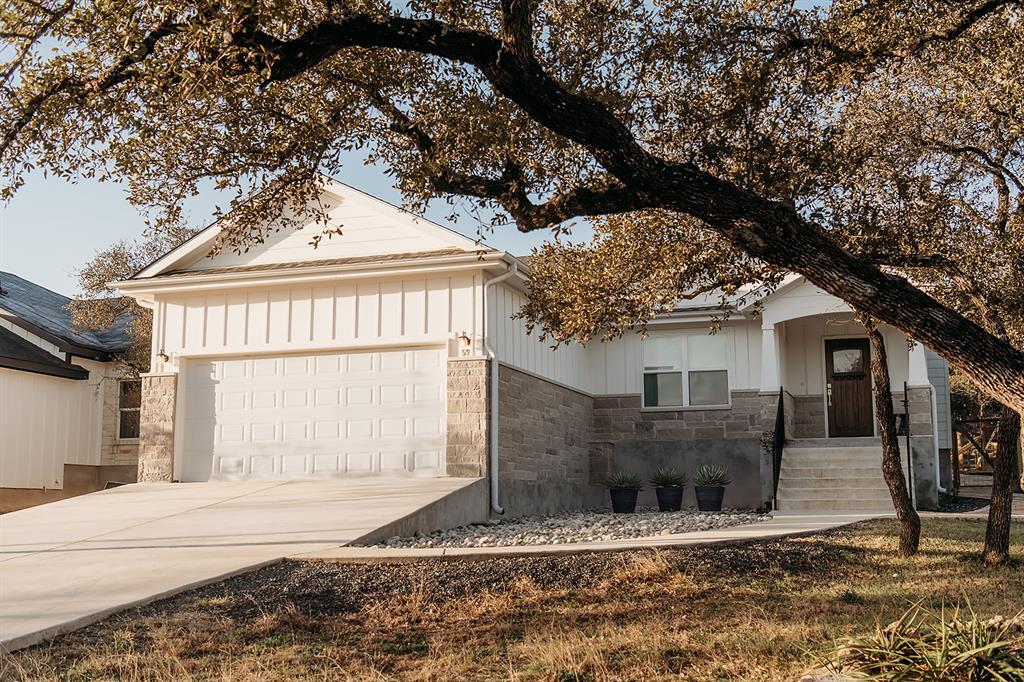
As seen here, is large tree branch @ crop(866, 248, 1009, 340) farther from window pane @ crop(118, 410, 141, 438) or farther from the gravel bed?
window pane @ crop(118, 410, 141, 438)

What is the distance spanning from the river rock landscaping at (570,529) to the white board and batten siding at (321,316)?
3139 mm

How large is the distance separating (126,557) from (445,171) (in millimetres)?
4905

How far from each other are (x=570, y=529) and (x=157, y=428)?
7408 mm

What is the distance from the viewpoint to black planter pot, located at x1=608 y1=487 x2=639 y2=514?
17.3m

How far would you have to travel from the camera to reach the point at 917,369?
16.8m

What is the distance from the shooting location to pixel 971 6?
329 inches

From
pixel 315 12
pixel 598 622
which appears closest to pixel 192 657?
pixel 598 622

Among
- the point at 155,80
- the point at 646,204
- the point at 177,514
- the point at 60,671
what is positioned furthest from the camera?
the point at 177,514

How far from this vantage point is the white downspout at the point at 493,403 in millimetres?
14484

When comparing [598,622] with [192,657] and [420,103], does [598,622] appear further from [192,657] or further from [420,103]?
[420,103]

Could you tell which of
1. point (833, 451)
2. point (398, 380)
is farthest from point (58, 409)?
point (833, 451)

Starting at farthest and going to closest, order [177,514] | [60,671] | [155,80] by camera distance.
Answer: [177,514]
[155,80]
[60,671]

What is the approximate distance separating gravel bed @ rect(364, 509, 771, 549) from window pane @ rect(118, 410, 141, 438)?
32.7ft

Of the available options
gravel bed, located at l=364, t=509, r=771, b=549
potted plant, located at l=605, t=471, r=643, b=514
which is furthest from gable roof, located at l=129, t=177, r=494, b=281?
potted plant, located at l=605, t=471, r=643, b=514
